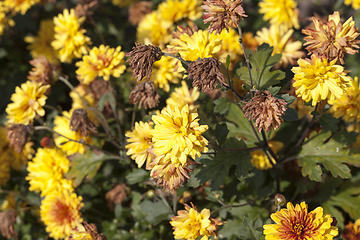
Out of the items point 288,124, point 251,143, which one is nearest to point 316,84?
point 251,143

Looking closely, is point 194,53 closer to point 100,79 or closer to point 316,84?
point 316,84

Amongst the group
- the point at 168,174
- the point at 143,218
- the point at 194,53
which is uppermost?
the point at 194,53

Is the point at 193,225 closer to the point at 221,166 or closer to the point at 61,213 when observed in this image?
the point at 221,166

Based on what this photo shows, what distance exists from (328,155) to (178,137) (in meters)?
0.83

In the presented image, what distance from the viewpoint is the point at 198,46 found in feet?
4.47

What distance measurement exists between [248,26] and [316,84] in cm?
192

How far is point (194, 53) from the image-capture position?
1.35m

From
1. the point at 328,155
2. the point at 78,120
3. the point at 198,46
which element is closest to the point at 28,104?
the point at 78,120

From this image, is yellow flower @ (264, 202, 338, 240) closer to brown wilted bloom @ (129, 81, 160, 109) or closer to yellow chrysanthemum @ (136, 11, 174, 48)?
brown wilted bloom @ (129, 81, 160, 109)

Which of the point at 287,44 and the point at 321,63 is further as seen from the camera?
the point at 287,44

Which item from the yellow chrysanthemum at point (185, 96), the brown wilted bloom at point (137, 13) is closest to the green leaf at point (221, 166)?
the yellow chrysanthemum at point (185, 96)

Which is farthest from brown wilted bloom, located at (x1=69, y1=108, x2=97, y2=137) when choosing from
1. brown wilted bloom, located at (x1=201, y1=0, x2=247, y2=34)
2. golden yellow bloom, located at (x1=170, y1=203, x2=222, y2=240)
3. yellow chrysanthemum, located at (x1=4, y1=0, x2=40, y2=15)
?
yellow chrysanthemum, located at (x1=4, y1=0, x2=40, y2=15)

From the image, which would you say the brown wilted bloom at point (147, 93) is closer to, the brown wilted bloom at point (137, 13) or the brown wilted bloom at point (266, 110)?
the brown wilted bloom at point (266, 110)

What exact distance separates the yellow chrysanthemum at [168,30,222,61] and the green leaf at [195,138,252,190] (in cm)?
46
